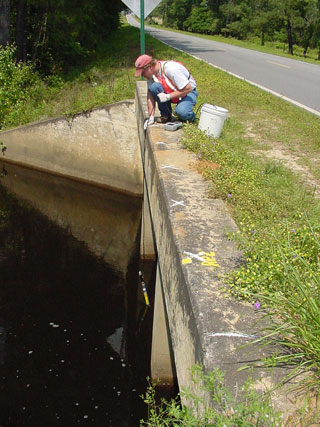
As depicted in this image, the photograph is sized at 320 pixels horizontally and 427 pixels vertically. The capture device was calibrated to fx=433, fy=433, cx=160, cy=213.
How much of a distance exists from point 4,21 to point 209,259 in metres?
14.6

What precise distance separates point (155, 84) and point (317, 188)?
2822 millimetres

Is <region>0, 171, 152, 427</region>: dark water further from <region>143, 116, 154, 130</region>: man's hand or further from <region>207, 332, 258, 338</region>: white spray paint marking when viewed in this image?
<region>207, 332, 258, 338</region>: white spray paint marking

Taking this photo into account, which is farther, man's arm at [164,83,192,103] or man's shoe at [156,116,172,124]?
man's shoe at [156,116,172,124]

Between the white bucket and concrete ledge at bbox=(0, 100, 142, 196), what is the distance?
190 inches

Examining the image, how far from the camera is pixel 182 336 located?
2668mm

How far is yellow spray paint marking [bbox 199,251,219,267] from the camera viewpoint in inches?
112

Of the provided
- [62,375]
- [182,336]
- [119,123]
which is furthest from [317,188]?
[119,123]

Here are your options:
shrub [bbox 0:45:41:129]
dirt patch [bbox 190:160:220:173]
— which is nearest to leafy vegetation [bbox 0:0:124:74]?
shrub [bbox 0:45:41:129]

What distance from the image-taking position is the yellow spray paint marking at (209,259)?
2.85 meters

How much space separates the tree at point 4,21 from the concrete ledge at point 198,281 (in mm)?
12415

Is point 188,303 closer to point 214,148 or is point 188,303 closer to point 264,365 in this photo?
point 264,365

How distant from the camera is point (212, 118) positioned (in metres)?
6.25

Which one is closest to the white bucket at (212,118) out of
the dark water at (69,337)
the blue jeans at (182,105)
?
the blue jeans at (182,105)

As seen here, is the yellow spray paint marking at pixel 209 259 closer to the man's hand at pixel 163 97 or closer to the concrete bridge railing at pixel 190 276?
the concrete bridge railing at pixel 190 276
